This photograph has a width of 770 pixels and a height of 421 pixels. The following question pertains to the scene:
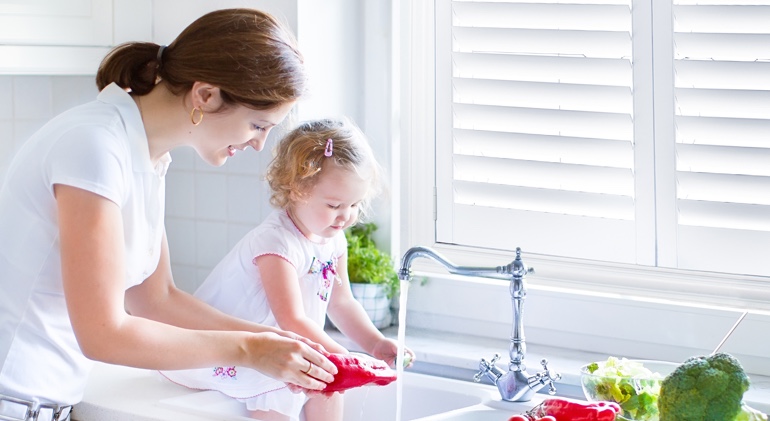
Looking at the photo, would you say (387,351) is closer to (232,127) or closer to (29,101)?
(232,127)

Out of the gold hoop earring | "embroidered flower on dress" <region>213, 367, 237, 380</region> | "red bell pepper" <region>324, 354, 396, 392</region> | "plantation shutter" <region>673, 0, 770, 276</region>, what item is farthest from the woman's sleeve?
"plantation shutter" <region>673, 0, 770, 276</region>

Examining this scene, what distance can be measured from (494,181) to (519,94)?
0.62ft

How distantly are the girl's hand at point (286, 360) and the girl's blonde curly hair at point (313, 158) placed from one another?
44cm

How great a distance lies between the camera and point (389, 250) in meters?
2.33

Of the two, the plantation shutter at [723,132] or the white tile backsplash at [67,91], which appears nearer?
the plantation shutter at [723,132]

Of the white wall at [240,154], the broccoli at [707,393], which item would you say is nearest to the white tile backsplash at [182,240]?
the white wall at [240,154]

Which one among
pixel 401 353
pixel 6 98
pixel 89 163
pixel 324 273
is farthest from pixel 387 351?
pixel 6 98

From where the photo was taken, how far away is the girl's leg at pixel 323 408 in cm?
198

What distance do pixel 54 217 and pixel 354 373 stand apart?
512 mm

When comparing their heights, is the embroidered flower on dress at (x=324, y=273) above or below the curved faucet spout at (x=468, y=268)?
below

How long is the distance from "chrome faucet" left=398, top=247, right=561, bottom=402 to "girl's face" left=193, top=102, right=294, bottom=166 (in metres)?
0.41

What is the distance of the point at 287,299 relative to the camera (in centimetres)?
190

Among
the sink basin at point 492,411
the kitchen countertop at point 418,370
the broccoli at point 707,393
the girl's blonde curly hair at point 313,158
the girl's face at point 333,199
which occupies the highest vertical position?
the girl's blonde curly hair at point 313,158

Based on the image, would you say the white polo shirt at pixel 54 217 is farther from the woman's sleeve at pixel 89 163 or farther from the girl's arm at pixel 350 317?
the girl's arm at pixel 350 317
